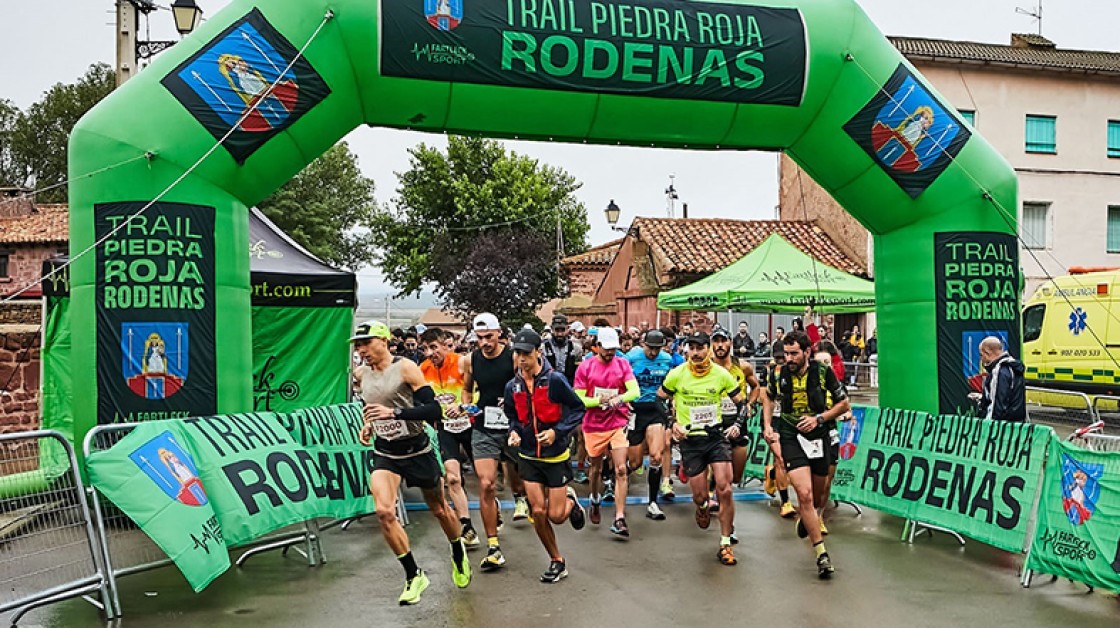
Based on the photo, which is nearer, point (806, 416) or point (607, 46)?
point (806, 416)

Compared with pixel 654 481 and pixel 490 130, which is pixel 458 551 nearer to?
pixel 654 481

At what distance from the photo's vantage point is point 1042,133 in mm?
30203

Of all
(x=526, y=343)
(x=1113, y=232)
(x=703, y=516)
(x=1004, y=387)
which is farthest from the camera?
(x=1113, y=232)

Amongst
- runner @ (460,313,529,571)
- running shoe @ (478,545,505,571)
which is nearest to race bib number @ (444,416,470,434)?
runner @ (460,313,529,571)

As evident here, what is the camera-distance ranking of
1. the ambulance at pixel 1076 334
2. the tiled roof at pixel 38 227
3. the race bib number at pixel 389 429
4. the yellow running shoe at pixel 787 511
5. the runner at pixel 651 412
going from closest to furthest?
1. the race bib number at pixel 389 429
2. the yellow running shoe at pixel 787 511
3. the runner at pixel 651 412
4. the ambulance at pixel 1076 334
5. the tiled roof at pixel 38 227

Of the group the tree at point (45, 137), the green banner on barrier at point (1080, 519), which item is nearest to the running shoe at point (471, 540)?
the green banner on barrier at point (1080, 519)

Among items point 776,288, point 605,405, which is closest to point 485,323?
point 605,405

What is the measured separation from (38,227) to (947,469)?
1498 inches

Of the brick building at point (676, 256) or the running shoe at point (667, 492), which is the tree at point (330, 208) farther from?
the running shoe at point (667, 492)

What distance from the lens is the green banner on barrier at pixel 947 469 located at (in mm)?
7625

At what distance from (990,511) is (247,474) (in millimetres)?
5831

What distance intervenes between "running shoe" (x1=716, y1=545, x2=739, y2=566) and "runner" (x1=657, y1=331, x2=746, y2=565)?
98mm

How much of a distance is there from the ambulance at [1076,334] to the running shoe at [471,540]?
11937 mm

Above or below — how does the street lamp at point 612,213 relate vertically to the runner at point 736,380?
above
